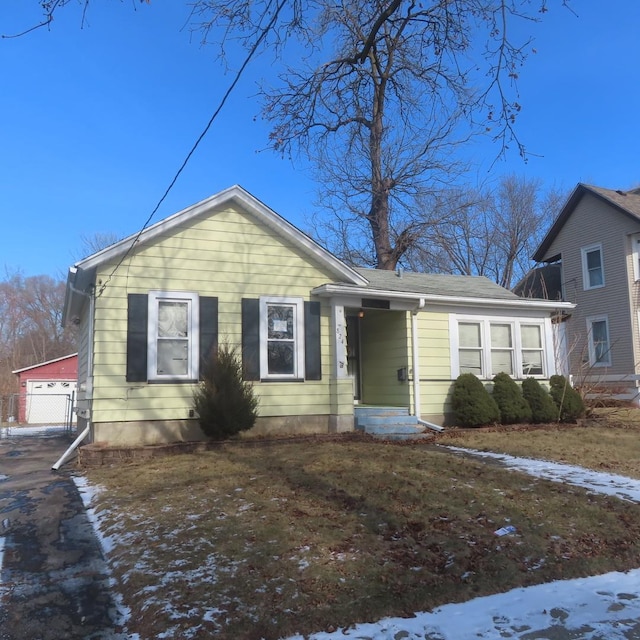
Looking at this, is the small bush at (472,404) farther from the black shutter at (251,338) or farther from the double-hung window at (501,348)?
the black shutter at (251,338)

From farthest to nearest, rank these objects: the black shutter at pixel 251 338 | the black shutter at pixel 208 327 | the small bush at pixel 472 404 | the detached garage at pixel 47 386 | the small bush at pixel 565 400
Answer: the detached garage at pixel 47 386, the small bush at pixel 565 400, the small bush at pixel 472 404, the black shutter at pixel 251 338, the black shutter at pixel 208 327

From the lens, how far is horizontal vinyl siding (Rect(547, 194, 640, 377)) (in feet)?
67.9

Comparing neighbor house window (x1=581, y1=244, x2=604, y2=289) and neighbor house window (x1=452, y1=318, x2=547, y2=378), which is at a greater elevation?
neighbor house window (x1=581, y1=244, x2=604, y2=289)

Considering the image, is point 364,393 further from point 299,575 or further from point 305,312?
point 299,575

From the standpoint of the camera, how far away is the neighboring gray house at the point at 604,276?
20.5 m

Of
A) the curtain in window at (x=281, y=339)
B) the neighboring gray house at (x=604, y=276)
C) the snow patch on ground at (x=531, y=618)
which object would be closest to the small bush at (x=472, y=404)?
the curtain in window at (x=281, y=339)

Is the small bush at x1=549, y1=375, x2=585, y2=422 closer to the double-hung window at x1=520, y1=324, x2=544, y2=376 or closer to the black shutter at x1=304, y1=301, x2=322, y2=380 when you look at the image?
the double-hung window at x1=520, y1=324, x2=544, y2=376

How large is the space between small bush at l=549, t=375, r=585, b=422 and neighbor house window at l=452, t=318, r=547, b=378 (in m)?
0.63

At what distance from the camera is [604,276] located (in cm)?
2161

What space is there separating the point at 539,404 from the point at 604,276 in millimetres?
11116

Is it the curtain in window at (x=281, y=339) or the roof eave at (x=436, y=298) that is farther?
the roof eave at (x=436, y=298)

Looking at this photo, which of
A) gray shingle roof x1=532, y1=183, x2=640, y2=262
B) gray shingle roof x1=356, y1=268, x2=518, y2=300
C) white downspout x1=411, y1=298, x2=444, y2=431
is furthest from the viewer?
gray shingle roof x1=532, y1=183, x2=640, y2=262

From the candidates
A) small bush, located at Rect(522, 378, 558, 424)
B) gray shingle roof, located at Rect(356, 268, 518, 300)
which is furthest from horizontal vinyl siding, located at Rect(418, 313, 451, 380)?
small bush, located at Rect(522, 378, 558, 424)

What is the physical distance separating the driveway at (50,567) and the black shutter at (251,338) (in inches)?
144
